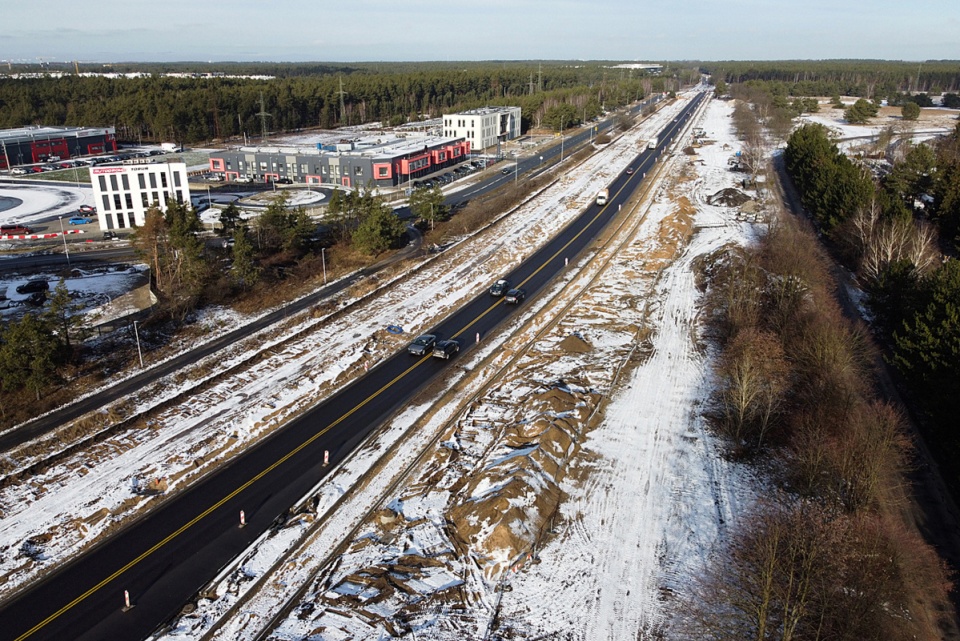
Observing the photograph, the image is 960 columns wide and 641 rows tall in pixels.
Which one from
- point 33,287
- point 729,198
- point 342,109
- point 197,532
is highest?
point 342,109

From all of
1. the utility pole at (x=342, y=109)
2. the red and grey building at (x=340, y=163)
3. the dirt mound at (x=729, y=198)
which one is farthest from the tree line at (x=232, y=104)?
the dirt mound at (x=729, y=198)

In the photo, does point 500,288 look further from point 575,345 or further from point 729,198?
point 729,198

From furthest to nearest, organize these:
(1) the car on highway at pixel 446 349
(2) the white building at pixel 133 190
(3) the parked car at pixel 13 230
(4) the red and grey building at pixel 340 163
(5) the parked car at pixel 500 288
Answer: (4) the red and grey building at pixel 340 163
(2) the white building at pixel 133 190
(3) the parked car at pixel 13 230
(5) the parked car at pixel 500 288
(1) the car on highway at pixel 446 349

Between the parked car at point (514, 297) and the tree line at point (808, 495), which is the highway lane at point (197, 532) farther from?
the tree line at point (808, 495)

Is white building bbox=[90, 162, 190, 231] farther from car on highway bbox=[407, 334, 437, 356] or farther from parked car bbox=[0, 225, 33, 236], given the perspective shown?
car on highway bbox=[407, 334, 437, 356]

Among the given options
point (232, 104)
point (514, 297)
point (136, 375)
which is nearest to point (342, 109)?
point (232, 104)

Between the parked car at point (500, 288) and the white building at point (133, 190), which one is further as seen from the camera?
the white building at point (133, 190)

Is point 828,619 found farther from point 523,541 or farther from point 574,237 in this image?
point 574,237
